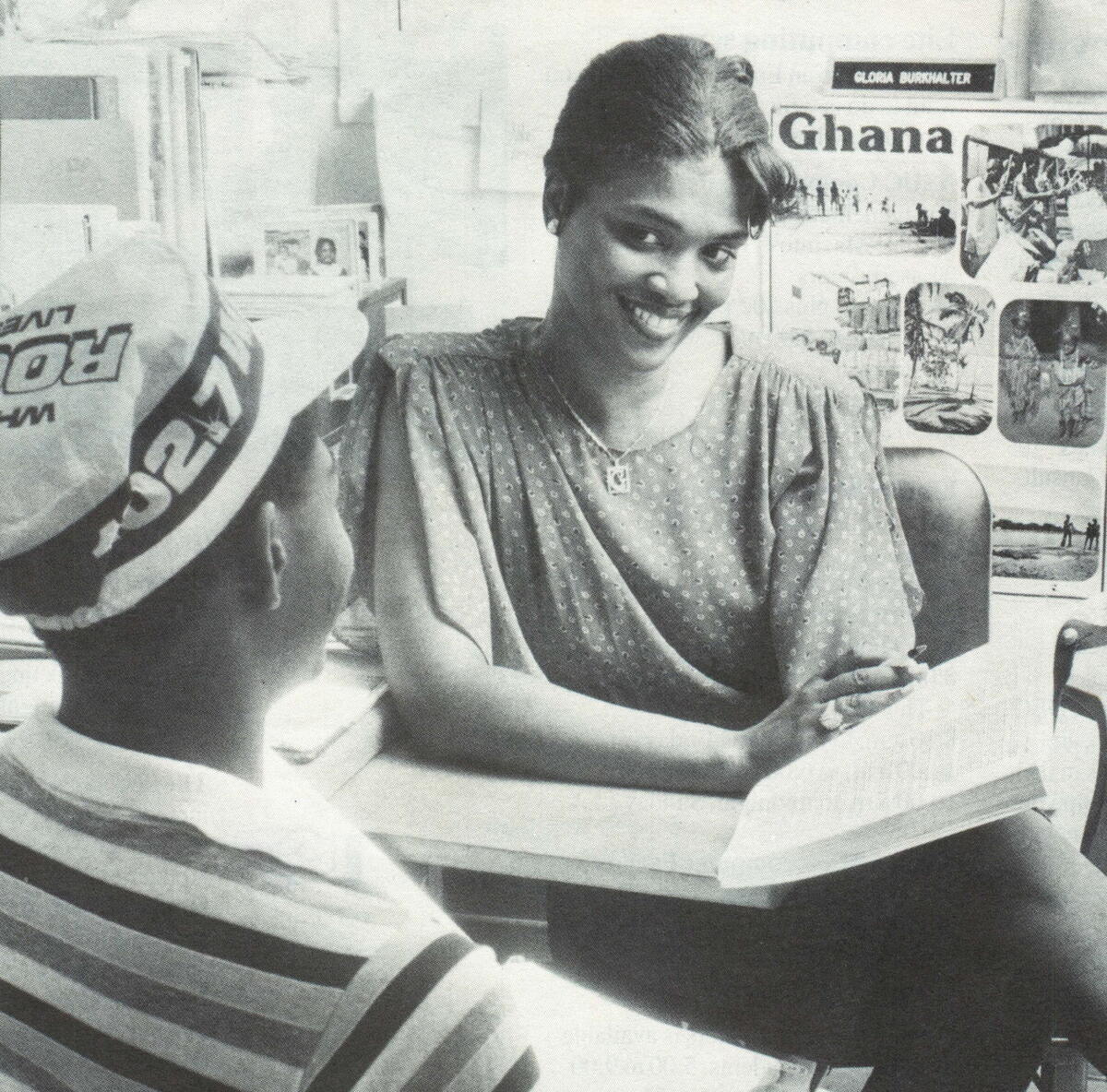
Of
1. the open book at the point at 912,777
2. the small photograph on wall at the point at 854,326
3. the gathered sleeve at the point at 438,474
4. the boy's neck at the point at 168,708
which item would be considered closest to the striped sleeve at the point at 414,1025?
the boy's neck at the point at 168,708

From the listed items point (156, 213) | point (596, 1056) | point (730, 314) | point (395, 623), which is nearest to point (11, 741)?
point (596, 1056)

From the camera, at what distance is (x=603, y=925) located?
1.31m

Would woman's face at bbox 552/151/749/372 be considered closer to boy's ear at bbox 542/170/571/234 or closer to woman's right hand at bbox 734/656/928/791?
boy's ear at bbox 542/170/571/234

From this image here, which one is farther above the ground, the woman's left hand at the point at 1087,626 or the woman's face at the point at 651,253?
the woman's face at the point at 651,253

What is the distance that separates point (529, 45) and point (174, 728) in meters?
1.09

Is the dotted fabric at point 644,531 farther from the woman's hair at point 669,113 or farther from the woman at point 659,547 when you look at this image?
the woman's hair at point 669,113

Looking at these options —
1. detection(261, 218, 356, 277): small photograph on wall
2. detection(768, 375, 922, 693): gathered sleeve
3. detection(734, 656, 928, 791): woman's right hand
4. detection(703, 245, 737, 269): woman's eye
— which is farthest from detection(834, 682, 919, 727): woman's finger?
detection(261, 218, 356, 277): small photograph on wall

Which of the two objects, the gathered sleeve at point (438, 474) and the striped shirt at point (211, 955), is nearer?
the striped shirt at point (211, 955)

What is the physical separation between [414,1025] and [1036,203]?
3.98 feet

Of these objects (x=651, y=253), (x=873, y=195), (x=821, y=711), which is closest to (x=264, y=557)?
(x=821, y=711)

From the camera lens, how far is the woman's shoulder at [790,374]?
1.34 metres

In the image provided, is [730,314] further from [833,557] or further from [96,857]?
[96,857]

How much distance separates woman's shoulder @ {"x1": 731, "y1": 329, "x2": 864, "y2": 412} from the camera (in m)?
1.34

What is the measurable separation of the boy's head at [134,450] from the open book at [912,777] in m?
0.40
